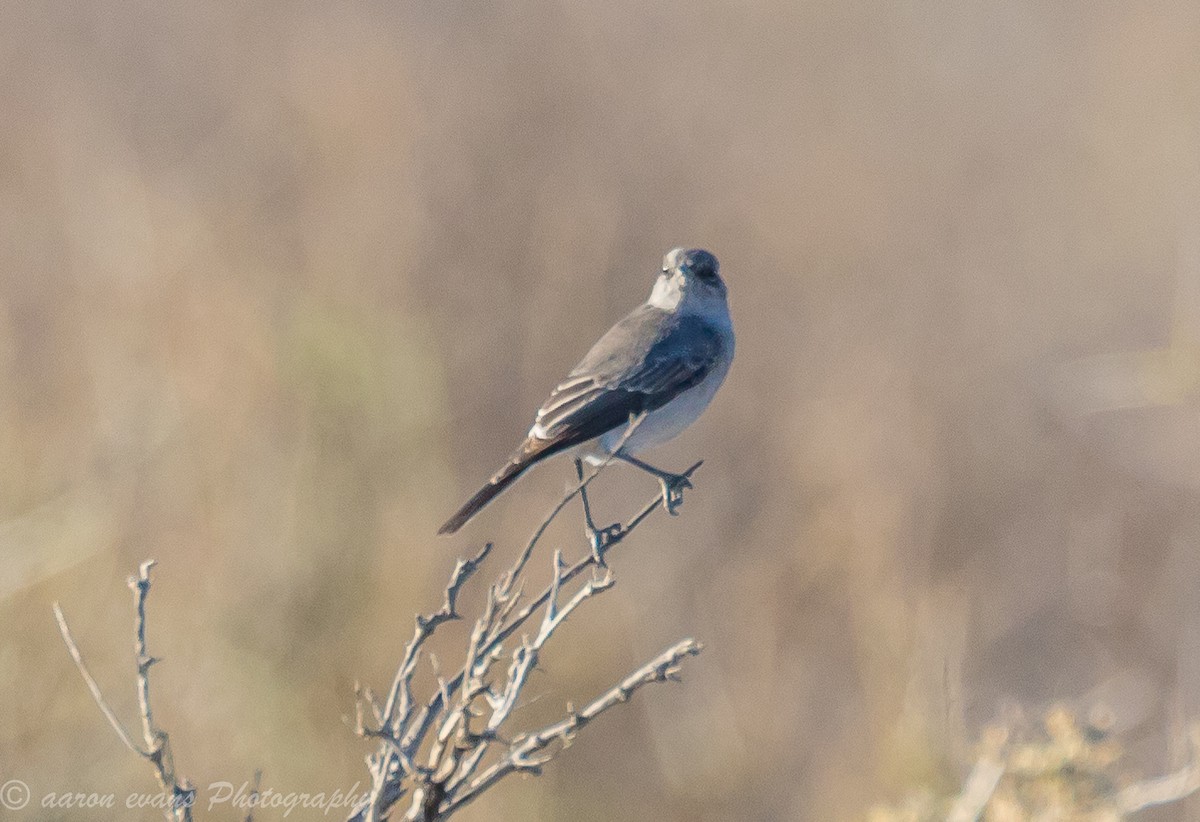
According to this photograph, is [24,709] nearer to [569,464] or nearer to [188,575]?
[188,575]

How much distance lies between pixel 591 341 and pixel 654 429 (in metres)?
2.65

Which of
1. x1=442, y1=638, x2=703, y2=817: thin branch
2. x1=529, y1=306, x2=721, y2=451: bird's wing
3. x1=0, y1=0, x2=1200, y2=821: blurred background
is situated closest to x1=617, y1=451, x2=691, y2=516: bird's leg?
x1=529, y1=306, x2=721, y2=451: bird's wing

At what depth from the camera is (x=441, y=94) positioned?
25.9ft

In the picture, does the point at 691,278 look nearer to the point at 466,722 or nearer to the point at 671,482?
the point at 671,482

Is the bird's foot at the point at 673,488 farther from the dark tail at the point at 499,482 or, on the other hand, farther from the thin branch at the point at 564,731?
the thin branch at the point at 564,731

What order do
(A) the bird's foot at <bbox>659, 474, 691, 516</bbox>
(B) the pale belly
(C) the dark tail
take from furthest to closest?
1. (B) the pale belly
2. (A) the bird's foot at <bbox>659, 474, 691, 516</bbox>
3. (C) the dark tail

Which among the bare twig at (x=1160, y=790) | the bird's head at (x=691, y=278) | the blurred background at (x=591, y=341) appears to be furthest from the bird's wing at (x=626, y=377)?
the bare twig at (x=1160, y=790)

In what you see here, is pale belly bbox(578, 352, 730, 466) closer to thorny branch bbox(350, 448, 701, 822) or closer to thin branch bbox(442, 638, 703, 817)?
thorny branch bbox(350, 448, 701, 822)

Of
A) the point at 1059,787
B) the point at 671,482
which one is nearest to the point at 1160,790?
the point at 1059,787

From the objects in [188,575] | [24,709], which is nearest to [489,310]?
[188,575]

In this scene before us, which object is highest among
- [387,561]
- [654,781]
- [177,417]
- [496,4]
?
[496,4]

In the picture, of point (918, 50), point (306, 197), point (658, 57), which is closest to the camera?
point (306, 197)

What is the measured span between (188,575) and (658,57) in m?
5.95

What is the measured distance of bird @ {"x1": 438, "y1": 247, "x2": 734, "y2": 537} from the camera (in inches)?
170
